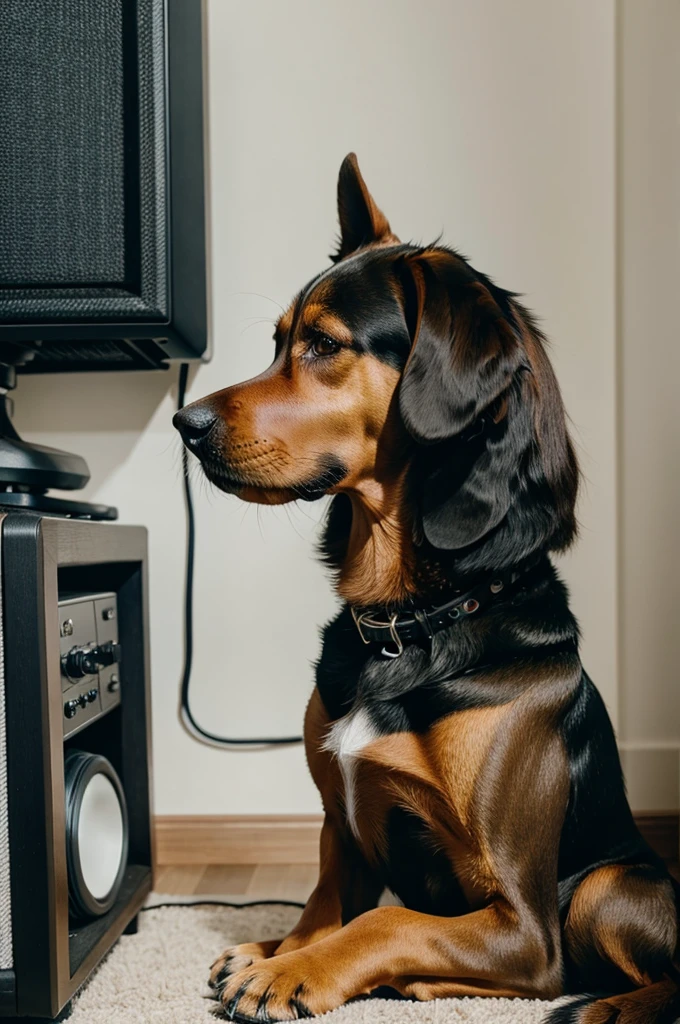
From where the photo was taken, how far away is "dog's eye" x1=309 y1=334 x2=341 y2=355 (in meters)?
0.95

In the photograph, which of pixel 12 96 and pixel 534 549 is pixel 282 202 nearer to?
pixel 12 96

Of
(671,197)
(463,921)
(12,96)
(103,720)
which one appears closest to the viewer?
(463,921)

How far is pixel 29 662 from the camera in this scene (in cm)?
88

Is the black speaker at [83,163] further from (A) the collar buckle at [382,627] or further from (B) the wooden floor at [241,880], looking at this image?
(B) the wooden floor at [241,880]

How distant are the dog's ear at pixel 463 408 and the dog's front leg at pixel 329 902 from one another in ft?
1.29

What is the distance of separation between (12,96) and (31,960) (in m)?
0.97

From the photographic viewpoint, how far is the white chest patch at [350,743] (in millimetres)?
923

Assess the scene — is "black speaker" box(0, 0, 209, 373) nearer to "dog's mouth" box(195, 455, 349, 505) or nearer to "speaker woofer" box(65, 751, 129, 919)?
"dog's mouth" box(195, 455, 349, 505)

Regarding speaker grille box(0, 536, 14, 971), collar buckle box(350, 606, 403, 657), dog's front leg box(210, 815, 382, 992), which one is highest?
collar buckle box(350, 606, 403, 657)

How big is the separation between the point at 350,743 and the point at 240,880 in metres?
0.66

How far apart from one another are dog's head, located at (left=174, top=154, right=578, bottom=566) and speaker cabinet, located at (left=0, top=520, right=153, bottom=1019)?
0.69 feet

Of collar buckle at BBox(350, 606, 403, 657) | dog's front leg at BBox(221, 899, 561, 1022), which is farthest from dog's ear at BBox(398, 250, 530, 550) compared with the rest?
dog's front leg at BBox(221, 899, 561, 1022)

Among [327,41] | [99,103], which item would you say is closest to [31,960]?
[99,103]

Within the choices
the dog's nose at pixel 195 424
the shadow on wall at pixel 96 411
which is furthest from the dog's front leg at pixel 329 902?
the shadow on wall at pixel 96 411
